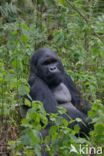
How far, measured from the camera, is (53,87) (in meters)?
6.17

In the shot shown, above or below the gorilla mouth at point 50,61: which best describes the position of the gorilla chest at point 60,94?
below

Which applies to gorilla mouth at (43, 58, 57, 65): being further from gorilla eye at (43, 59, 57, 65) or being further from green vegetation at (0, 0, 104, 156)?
green vegetation at (0, 0, 104, 156)

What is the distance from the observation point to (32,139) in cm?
377

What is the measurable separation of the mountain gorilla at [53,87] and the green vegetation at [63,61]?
0.12 m

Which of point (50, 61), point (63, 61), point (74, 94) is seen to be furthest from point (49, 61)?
point (63, 61)

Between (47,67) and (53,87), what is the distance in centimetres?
28

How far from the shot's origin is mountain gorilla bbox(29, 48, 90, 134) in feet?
19.1

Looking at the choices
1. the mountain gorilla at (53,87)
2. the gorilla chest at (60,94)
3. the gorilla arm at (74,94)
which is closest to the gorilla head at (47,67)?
the mountain gorilla at (53,87)

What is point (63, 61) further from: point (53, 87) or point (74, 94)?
point (53, 87)

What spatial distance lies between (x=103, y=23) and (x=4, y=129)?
2484mm

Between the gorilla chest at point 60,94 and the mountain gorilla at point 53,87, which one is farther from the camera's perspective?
the gorilla chest at point 60,94

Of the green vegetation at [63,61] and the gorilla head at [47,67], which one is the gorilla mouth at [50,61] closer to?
the gorilla head at [47,67]

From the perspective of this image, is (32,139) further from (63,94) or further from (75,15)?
(75,15)

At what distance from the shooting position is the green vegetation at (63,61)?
3.92 metres
